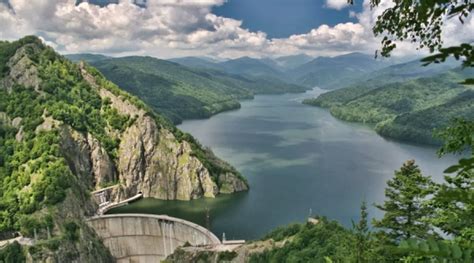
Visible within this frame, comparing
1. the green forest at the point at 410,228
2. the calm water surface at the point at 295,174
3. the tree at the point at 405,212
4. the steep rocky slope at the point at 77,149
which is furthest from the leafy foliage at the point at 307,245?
the steep rocky slope at the point at 77,149

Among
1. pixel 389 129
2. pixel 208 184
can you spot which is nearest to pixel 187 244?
pixel 208 184

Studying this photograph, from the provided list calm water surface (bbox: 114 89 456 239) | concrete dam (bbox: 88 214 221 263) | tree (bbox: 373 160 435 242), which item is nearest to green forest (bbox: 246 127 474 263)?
tree (bbox: 373 160 435 242)

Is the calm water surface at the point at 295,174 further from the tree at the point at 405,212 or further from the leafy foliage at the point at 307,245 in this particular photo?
the tree at the point at 405,212

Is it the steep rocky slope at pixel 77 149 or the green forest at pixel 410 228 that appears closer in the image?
the green forest at pixel 410 228

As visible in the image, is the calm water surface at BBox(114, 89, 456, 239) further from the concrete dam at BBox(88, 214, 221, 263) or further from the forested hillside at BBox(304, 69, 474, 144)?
the concrete dam at BBox(88, 214, 221, 263)

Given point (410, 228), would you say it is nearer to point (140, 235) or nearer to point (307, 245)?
point (307, 245)

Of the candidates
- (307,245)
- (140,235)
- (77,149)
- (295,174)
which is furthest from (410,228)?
(77,149)
